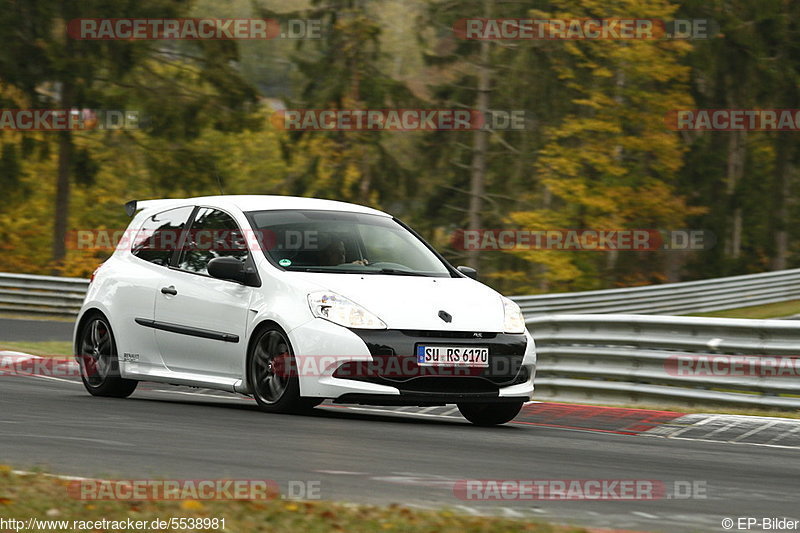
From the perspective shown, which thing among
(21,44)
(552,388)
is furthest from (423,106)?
(552,388)

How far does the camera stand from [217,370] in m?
10.5

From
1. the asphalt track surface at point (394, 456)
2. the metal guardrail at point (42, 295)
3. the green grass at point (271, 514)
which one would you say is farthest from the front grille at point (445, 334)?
the metal guardrail at point (42, 295)

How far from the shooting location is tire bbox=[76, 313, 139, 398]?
11711 millimetres

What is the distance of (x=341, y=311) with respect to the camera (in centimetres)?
966

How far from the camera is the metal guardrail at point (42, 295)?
91.2 feet

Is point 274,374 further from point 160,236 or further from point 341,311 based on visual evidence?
point 160,236

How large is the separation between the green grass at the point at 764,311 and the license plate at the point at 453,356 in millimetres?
20714

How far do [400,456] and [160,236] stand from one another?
4.69 meters

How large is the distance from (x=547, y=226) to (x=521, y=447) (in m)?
31.8

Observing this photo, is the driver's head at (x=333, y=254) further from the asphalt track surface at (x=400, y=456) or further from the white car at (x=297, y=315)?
the asphalt track surface at (x=400, y=456)
